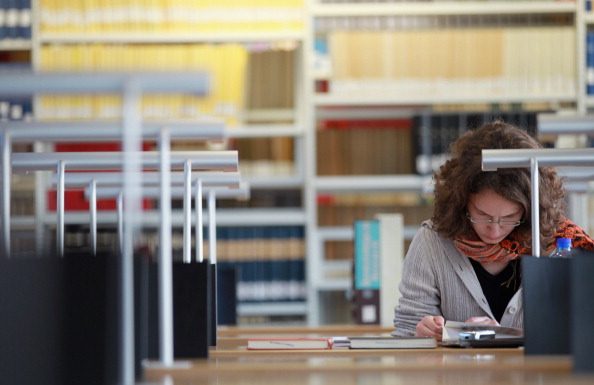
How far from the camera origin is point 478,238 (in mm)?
2436

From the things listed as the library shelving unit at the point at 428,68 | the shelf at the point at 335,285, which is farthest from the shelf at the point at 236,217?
the shelf at the point at 335,285

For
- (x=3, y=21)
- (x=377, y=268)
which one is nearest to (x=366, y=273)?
(x=377, y=268)

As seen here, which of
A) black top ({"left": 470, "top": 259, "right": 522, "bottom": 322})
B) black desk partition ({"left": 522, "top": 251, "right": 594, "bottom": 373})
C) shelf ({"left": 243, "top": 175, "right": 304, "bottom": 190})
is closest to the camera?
black desk partition ({"left": 522, "top": 251, "right": 594, "bottom": 373})

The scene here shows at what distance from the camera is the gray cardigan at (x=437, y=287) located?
2398mm

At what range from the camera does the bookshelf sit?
4.36 m

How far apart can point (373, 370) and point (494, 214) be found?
3.12 feet

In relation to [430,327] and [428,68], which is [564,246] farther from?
[428,68]

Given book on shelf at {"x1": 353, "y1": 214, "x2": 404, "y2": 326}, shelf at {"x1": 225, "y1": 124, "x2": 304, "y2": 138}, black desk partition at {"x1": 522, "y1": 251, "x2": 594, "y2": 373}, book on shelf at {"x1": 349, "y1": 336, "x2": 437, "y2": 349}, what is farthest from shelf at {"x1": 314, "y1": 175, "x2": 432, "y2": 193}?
black desk partition at {"x1": 522, "y1": 251, "x2": 594, "y2": 373}

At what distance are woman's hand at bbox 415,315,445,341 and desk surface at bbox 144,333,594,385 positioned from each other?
16.0 inches

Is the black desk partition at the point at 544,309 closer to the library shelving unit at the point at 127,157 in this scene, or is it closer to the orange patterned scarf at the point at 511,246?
the library shelving unit at the point at 127,157

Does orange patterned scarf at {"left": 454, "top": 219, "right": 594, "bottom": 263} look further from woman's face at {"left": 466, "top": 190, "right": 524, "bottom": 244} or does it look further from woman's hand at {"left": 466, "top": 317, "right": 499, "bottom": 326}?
woman's hand at {"left": 466, "top": 317, "right": 499, "bottom": 326}

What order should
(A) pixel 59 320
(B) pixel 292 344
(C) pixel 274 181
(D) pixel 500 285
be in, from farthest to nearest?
(C) pixel 274 181
(D) pixel 500 285
(B) pixel 292 344
(A) pixel 59 320

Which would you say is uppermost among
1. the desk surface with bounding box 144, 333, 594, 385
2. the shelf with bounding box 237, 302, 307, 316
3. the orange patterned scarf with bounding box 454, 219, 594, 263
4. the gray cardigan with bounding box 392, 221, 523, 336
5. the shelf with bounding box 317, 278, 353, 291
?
the orange patterned scarf with bounding box 454, 219, 594, 263

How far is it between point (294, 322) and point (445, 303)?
2.01 metres
